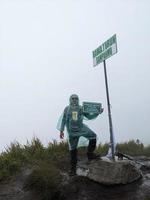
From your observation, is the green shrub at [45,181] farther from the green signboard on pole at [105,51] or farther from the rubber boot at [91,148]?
the green signboard on pole at [105,51]

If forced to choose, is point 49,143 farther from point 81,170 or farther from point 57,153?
point 81,170

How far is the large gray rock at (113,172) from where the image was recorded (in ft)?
29.5

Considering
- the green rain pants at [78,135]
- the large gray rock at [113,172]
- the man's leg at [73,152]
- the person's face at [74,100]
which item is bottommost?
the large gray rock at [113,172]

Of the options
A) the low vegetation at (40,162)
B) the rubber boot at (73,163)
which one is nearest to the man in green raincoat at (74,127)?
the rubber boot at (73,163)

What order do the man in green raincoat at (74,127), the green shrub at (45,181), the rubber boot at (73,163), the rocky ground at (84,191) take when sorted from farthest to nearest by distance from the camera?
the man in green raincoat at (74,127), the rubber boot at (73,163), the green shrub at (45,181), the rocky ground at (84,191)

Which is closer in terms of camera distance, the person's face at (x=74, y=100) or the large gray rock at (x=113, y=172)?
the large gray rock at (x=113, y=172)

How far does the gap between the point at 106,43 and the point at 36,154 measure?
13.2 feet

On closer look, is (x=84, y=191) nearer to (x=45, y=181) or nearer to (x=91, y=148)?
(x=45, y=181)

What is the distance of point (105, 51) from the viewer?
9883 millimetres

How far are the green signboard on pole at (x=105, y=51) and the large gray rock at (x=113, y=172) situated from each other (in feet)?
8.44

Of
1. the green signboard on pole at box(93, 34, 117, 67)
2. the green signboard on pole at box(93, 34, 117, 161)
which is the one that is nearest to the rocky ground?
the green signboard on pole at box(93, 34, 117, 161)

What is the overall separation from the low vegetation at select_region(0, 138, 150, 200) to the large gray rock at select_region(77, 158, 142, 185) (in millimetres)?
862

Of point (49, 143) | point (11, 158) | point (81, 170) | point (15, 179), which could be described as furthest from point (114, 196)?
point (49, 143)

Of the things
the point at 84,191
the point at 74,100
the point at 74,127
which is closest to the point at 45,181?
the point at 84,191
